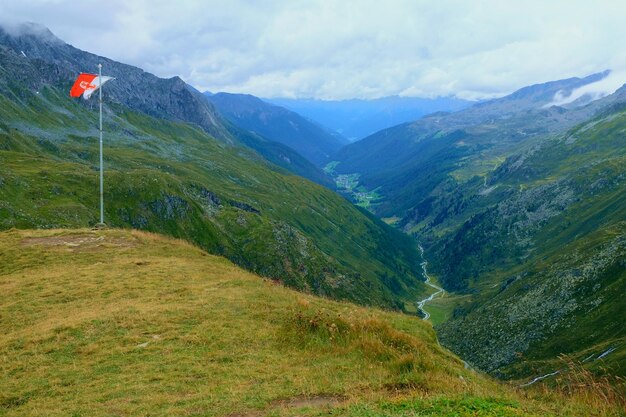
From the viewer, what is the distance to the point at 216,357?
2052 cm

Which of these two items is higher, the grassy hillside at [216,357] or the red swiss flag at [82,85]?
the red swiss flag at [82,85]

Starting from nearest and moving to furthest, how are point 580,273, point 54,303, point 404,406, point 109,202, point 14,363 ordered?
point 404,406 → point 14,363 → point 54,303 → point 580,273 → point 109,202

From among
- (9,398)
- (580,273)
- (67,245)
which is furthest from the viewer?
(580,273)

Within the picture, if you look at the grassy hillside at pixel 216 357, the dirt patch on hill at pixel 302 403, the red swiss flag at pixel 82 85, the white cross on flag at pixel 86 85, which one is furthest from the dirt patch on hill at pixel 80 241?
the dirt patch on hill at pixel 302 403

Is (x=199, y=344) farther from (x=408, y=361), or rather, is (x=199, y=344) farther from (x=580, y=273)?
(x=580, y=273)

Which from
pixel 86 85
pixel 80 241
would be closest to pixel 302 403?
pixel 80 241

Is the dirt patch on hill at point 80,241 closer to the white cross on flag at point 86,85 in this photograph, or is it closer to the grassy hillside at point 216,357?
the grassy hillside at point 216,357

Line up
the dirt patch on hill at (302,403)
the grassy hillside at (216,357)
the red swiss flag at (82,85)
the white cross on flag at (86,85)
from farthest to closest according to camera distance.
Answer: the red swiss flag at (82,85) → the white cross on flag at (86,85) → the grassy hillside at (216,357) → the dirt patch on hill at (302,403)

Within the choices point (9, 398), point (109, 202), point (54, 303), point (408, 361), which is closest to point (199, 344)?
point (9, 398)

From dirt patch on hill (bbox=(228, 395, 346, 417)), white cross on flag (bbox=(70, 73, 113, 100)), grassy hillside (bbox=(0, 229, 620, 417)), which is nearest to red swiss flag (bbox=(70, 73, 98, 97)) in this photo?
white cross on flag (bbox=(70, 73, 113, 100))

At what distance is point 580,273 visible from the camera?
142625 millimetres

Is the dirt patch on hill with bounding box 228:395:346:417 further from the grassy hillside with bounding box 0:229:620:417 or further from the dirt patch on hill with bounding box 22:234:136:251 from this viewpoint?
the dirt patch on hill with bounding box 22:234:136:251

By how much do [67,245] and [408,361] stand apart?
35.2m

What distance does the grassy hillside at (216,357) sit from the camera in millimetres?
15922
